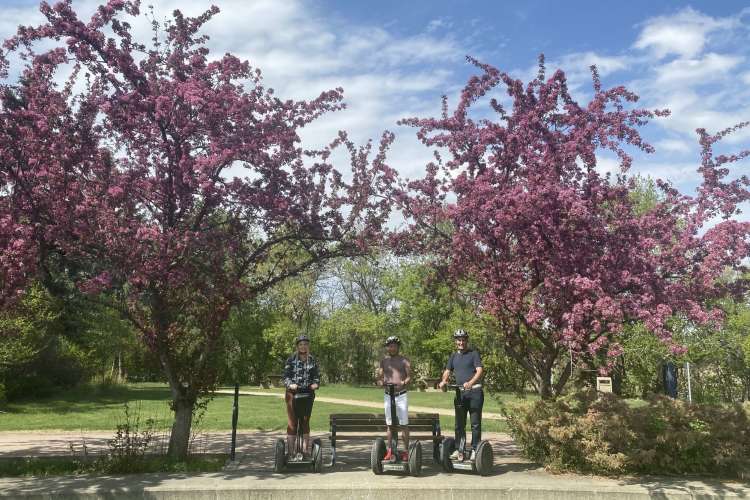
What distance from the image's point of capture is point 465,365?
8797mm

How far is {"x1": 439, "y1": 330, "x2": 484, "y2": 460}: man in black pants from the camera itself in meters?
8.64

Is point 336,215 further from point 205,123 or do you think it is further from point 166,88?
point 166,88

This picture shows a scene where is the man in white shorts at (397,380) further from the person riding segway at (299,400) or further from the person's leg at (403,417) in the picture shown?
the person riding segway at (299,400)

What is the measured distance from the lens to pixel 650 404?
9438 mm

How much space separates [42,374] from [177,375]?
60.7 feet

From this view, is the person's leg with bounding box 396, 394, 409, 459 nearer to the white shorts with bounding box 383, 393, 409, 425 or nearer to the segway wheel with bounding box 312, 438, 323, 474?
the white shorts with bounding box 383, 393, 409, 425

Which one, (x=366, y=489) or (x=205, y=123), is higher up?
(x=205, y=123)

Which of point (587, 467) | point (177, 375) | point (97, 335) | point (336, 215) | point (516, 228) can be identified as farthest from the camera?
point (97, 335)

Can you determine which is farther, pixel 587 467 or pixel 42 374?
pixel 42 374

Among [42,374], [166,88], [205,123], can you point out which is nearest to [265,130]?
[205,123]

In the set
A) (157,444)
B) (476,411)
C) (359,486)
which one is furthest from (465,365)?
(157,444)

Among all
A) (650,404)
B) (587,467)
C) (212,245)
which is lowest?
(587,467)

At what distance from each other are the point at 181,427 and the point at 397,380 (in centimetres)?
360

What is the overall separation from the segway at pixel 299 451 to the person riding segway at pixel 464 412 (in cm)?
174
